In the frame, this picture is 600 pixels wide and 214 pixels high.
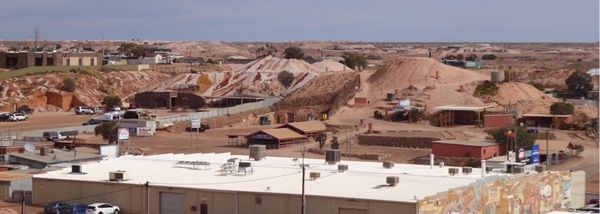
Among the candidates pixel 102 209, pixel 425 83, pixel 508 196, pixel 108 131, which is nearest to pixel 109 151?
pixel 102 209

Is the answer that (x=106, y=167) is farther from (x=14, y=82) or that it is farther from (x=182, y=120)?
(x=14, y=82)

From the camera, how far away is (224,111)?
83.4 meters

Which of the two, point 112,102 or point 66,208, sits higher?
point 112,102

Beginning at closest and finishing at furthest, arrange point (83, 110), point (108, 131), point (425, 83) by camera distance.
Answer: point (108, 131)
point (83, 110)
point (425, 83)

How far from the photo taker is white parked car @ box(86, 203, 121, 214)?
92.1 feet

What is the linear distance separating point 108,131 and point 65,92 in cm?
3123

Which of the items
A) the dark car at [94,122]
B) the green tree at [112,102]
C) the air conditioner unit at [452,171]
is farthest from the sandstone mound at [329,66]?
the air conditioner unit at [452,171]

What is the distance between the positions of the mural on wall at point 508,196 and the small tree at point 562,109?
39.9 meters

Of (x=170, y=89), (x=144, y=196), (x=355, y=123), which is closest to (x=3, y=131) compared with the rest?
(x=355, y=123)

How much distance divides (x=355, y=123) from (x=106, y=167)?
42.4 meters

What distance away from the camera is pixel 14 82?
95375mm

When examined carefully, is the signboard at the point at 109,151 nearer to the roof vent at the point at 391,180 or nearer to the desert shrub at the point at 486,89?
the roof vent at the point at 391,180

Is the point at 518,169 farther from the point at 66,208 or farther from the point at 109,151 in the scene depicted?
the point at 109,151

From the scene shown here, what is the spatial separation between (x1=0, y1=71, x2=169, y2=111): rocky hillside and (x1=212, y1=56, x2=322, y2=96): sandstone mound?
869cm
